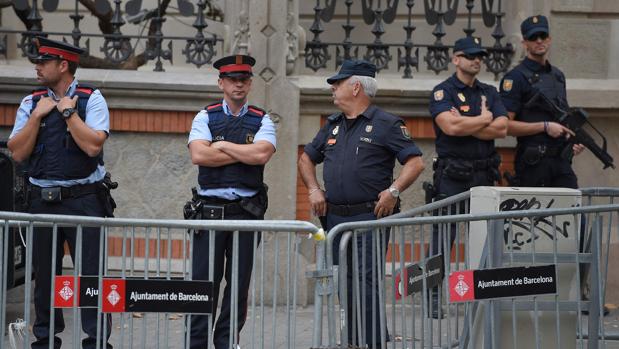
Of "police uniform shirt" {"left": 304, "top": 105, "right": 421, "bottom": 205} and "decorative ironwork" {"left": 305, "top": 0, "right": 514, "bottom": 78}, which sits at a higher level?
"decorative ironwork" {"left": 305, "top": 0, "right": 514, "bottom": 78}

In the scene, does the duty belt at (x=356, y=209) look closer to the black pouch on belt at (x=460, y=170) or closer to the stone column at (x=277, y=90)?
the black pouch on belt at (x=460, y=170)

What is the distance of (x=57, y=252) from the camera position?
7480 millimetres

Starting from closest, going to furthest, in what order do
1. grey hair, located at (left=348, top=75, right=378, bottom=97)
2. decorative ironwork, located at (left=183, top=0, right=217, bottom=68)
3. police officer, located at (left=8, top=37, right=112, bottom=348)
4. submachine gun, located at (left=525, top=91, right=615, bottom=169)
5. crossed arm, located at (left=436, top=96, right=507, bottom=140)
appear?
police officer, located at (left=8, top=37, right=112, bottom=348) < grey hair, located at (left=348, top=75, right=378, bottom=97) < crossed arm, located at (left=436, top=96, right=507, bottom=140) < submachine gun, located at (left=525, top=91, right=615, bottom=169) < decorative ironwork, located at (left=183, top=0, right=217, bottom=68)

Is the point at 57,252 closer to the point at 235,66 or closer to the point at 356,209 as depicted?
the point at 235,66

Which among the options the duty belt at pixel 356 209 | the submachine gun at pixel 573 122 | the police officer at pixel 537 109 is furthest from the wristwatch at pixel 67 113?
the submachine gun at pixel 573 122

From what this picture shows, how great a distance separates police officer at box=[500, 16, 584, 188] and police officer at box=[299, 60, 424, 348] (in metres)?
2.01

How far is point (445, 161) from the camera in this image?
31.6ft

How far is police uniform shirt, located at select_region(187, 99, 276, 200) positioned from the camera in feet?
26.2

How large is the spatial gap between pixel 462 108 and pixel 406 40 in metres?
1.29

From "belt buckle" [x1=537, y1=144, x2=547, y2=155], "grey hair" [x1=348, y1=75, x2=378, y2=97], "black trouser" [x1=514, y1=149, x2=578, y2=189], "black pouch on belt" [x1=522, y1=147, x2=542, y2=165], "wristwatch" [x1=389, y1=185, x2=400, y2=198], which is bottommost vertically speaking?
"wristwatch" [x1=389, y1=185, x2=400, y2=198]

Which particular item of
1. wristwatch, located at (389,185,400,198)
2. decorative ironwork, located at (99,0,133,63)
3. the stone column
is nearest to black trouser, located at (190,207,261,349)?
wristwatch, located at (389,185,400,198)

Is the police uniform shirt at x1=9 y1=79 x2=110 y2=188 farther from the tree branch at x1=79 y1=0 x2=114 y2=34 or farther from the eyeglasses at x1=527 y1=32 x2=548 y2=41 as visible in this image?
the eyeglasses at x1=527 y1=32 x2=548 y2=41

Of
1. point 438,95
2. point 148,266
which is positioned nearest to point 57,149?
point 148,266

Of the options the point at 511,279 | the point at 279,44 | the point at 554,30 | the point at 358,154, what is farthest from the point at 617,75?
the point at 511,279
